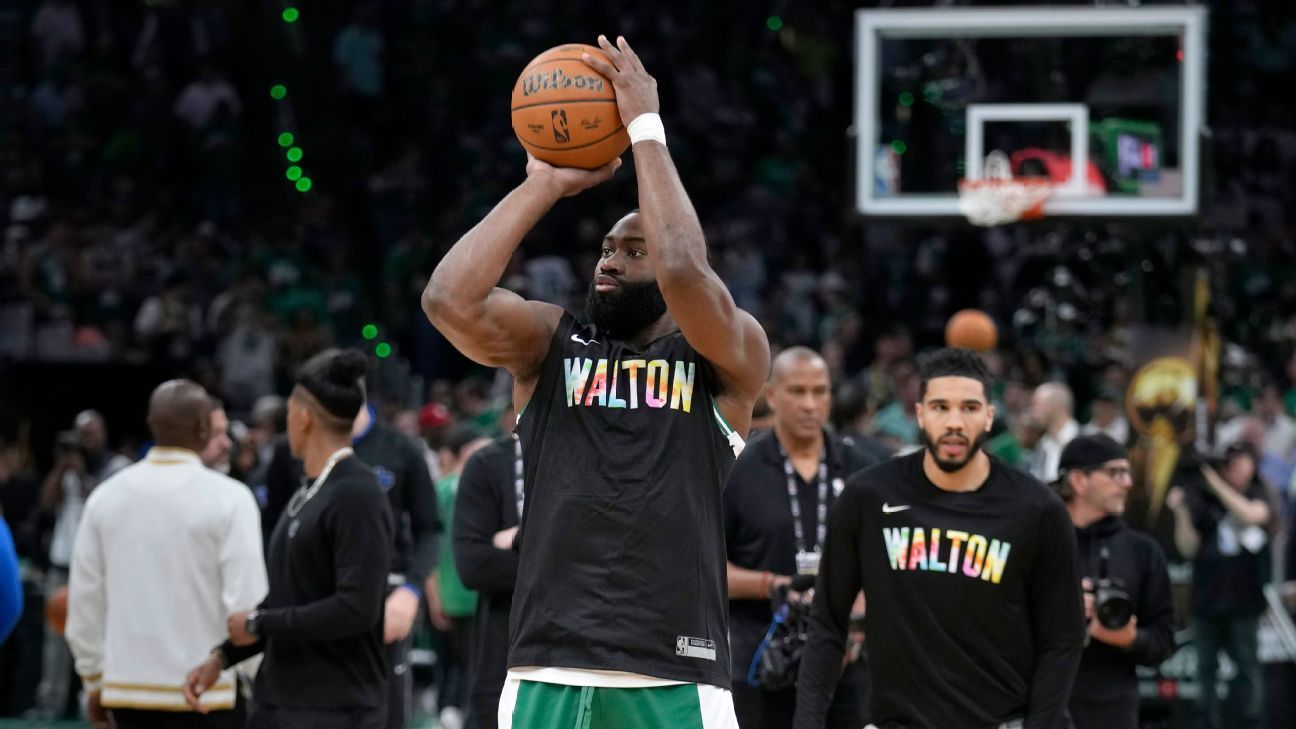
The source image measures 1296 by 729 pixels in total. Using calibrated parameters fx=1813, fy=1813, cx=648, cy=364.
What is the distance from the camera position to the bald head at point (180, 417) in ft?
23.6

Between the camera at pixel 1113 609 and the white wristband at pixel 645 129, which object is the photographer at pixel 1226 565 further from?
the white wristband at pixel 645 129

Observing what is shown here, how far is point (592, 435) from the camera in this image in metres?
4.66

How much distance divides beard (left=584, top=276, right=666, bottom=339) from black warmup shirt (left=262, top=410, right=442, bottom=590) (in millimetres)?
3388

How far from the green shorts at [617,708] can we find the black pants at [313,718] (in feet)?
6.92

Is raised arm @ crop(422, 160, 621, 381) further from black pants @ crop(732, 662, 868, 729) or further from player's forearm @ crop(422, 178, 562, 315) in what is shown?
black pants @ crop(732, 662, 868, 729)

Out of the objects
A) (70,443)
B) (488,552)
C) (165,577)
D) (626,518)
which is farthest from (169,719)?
(70,443)

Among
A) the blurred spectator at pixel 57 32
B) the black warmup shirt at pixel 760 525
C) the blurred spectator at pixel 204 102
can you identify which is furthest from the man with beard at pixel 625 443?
the blurred spectator at pixel 57 32

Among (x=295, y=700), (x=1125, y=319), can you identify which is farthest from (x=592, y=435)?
(x=1125, y=319)

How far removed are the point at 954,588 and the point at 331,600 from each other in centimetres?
217

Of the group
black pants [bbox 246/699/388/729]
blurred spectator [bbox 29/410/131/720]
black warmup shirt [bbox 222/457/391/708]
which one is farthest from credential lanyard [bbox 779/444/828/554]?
blurred spectator [bbox 29/410/131/720]

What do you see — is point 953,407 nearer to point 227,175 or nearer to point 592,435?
point 592,435

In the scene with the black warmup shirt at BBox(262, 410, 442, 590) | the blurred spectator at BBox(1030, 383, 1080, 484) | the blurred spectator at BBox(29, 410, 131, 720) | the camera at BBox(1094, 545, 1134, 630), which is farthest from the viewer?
the blurred spectator at BBox(29, 410, 131, 720)

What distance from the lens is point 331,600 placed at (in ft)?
21.0

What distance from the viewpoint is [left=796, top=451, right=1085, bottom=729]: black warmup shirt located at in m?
5.82
